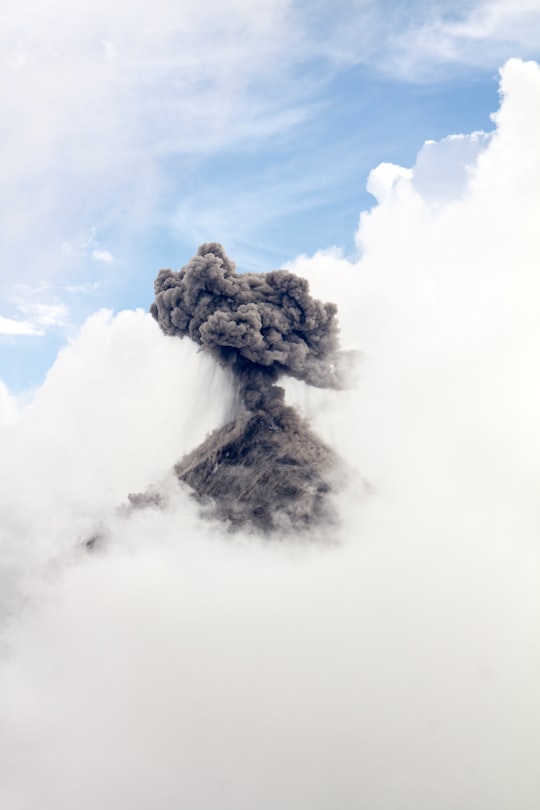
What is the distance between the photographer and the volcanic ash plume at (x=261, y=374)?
76.8 m

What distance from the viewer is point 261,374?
82.4 meters

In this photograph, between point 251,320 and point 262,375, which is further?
point 262,375

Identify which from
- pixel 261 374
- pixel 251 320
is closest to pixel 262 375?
pixel 261 374

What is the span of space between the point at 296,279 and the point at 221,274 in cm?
1031

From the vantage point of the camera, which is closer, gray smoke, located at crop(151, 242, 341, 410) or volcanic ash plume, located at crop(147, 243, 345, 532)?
gray smoke, located at crop(151, 242, 341, 410)

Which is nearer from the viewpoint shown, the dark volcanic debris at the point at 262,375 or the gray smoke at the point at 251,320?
the gray smoke at the point at 251,320

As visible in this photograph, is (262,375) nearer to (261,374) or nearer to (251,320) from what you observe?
(261,374)

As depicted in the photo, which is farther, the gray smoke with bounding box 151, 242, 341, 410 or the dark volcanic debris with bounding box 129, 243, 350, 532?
the dark volcanic debris with bounding box 129, 243, 350, 532

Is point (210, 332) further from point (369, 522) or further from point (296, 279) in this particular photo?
point (369, 522)

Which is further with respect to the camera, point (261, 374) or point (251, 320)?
point (261, 374)

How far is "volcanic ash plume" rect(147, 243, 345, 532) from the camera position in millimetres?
76750

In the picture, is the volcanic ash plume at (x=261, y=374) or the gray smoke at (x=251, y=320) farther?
the volcanic ash plume at (x=261, y=374)

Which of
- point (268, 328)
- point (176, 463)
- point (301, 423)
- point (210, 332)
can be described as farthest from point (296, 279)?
point (176, 463)

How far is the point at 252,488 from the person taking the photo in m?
81.3
